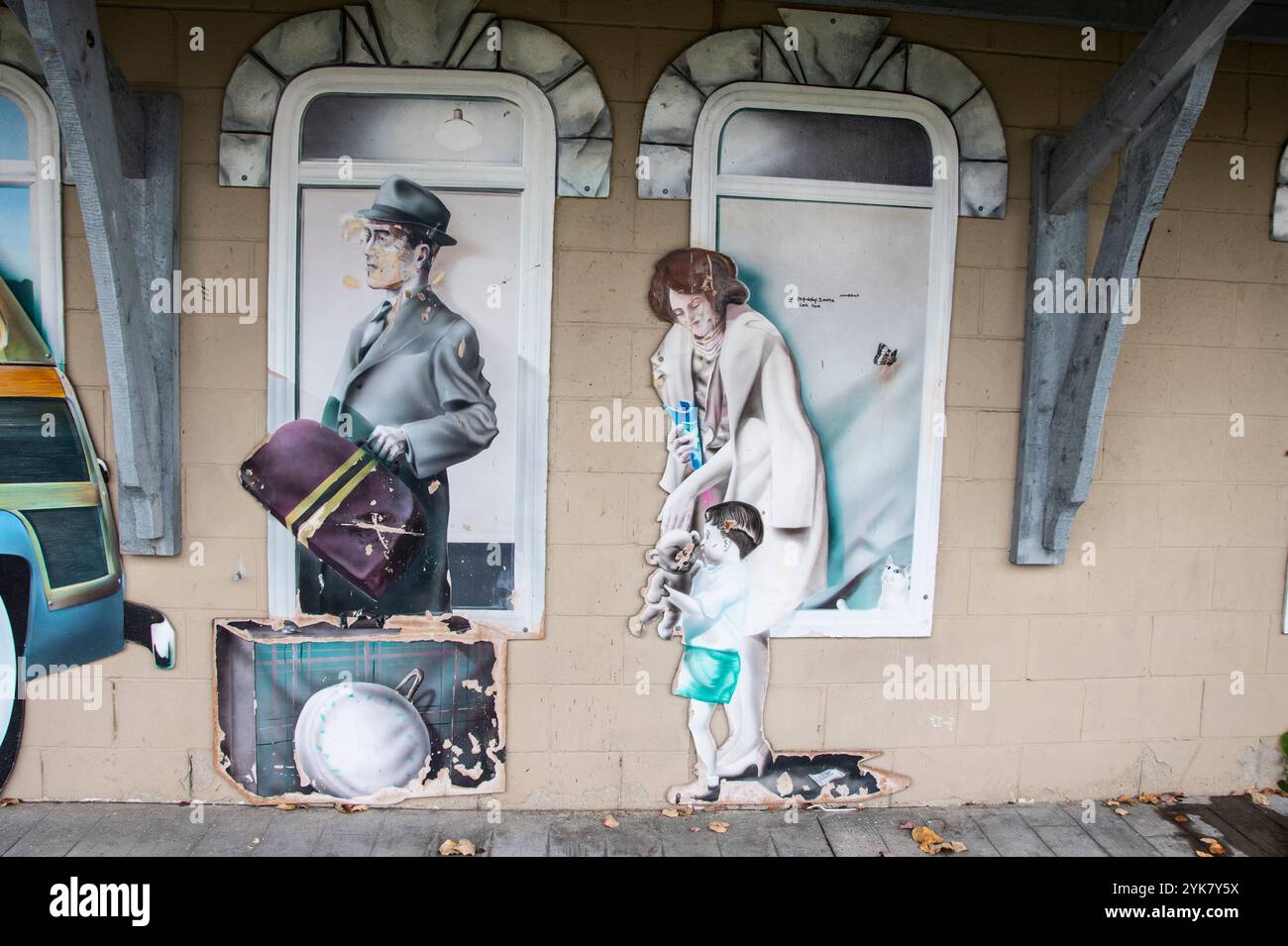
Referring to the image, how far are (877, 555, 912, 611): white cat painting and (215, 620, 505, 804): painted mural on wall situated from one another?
5.83 feet

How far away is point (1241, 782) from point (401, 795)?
410cm

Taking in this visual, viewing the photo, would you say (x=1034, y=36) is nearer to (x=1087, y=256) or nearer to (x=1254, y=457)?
(x=1087, y=256)

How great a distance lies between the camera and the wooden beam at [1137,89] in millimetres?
2787

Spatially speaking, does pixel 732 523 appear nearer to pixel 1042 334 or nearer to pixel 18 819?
pixel 1042 334

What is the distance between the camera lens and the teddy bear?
3.55 metres

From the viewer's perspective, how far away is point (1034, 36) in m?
3.52

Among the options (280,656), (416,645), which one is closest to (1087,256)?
(416,645)

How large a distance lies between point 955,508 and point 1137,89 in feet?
5.99

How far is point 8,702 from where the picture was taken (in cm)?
346

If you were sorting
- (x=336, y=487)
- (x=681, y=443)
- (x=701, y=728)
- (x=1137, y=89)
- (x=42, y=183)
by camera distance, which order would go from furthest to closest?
(x=701, y=728)
(x=681, y=443)
(x=336, y=487)
(x=42, y=183)
(x=1137, y=89)

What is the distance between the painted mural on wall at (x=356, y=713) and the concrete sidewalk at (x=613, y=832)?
0.14 m

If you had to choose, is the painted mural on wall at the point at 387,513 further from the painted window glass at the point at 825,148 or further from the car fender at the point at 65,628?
the painted window glass at the point at 825,148

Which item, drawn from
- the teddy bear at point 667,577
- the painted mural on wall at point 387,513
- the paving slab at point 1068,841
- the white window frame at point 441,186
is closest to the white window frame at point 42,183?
the white window frame at point 441,186

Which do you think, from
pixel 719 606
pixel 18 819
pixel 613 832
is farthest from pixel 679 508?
pixel 18 819
